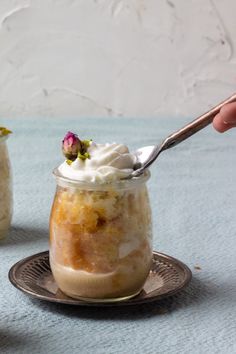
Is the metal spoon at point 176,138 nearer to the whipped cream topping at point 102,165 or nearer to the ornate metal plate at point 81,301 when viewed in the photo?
the whipped cream topping at point 102,165

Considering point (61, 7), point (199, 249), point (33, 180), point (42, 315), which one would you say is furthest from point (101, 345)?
point (61, 7)

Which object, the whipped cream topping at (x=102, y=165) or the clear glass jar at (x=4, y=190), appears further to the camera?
the clear glass jar at (x=4, y=190)

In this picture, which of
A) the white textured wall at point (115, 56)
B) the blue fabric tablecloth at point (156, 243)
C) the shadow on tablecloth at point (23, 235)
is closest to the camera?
the blue fabric tablecloth at point (156, 243)

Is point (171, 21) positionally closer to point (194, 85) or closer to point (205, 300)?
point (194, 85)

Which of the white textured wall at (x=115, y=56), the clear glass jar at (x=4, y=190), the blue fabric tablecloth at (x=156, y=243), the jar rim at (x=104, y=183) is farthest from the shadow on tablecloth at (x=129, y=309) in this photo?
the white textured wall at (x=115, y=56)

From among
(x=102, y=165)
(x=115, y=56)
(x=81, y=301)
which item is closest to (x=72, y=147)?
(x=102, y=165)

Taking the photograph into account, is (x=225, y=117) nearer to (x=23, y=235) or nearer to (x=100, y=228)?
(x=100, y=228)

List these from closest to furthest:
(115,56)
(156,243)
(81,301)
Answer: (81,301), (156,243), (115,56)
